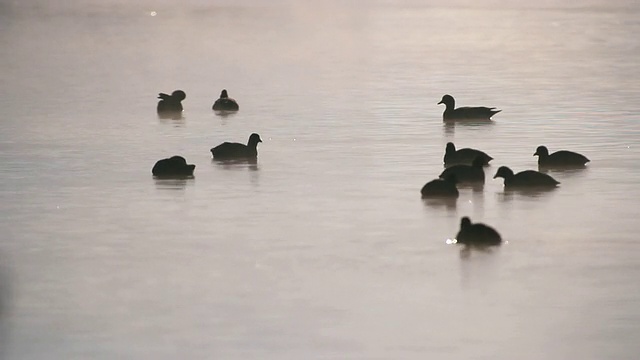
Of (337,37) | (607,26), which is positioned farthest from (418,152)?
(607,26)

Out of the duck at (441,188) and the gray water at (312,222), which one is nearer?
the gray water at (312,222)

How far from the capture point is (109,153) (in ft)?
68.2

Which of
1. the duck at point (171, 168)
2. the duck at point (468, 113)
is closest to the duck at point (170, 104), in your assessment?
the duck at point (468, 113)

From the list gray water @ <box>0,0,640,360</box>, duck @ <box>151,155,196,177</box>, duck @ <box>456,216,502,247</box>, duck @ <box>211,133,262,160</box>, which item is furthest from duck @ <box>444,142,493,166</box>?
duck @ <box>456,216,502,247</box>

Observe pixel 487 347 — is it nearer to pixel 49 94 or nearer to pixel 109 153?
pixel 109 153

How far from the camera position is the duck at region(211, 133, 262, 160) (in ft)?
65.5

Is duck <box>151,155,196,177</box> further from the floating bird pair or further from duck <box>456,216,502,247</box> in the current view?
the floating bird pair

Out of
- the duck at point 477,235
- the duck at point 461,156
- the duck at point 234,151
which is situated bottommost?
the duck at point 477,235

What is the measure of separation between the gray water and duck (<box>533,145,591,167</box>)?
9.1 inches

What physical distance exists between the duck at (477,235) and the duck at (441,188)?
246 cm

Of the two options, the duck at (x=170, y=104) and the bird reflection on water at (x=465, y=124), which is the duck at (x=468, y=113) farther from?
the duck at (x=170, y=104)

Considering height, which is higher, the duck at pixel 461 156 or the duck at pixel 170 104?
the duck at pixel 170 104

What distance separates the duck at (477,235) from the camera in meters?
14.1

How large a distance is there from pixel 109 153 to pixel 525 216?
715cm
